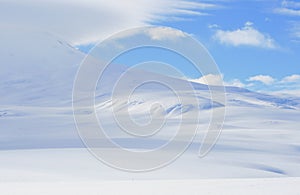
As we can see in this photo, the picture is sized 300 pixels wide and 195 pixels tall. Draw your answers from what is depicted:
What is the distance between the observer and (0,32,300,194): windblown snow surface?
92.0ft

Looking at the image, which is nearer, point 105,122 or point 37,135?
point 37,135

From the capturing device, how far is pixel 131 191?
14930mm

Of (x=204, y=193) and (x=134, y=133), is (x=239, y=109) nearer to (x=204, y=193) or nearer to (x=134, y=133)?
(x=134, y=133)

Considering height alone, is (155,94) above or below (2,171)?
above

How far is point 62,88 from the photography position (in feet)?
467

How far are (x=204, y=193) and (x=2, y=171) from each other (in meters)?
16.4

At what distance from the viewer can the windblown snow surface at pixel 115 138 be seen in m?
28.0

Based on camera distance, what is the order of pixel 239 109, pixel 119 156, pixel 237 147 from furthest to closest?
1. pixel 239 109
2. pixel 237 147
3. pixel 119 156

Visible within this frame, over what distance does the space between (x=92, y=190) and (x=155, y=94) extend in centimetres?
12060

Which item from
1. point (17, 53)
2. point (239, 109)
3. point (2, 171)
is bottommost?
point (2, 171)

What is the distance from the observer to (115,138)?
59.0 m

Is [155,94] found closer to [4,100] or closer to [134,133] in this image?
[4,100]

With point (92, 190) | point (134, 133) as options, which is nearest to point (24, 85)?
point (134, 133)

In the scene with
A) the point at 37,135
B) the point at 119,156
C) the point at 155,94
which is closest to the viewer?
the point at 119,156
